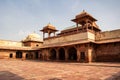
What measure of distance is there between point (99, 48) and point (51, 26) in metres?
11.9

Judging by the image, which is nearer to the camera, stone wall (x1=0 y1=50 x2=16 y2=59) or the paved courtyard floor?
the paved courtyard floor

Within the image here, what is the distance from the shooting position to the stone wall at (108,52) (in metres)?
16.0

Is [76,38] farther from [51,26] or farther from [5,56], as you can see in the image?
[5,56]

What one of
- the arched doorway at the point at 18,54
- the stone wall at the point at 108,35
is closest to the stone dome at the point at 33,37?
the arched doorway at the point at 18,54

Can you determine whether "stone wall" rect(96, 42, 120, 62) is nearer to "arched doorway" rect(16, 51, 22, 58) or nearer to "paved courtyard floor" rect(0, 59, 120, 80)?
"paved courtyard floor" rect(0, 59, 120, 80)

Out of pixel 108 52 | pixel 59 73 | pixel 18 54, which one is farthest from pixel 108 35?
pixel 18 54

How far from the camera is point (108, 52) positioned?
1684cm

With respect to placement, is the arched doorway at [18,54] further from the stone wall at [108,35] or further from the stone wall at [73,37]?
the stone wall at [108,35]

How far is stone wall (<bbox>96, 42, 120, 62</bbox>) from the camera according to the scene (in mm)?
15984

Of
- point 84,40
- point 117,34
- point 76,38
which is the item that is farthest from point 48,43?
point 117,34

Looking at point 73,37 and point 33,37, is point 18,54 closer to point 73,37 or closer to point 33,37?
point 33,37

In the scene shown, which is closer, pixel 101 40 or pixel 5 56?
pixel 101 40

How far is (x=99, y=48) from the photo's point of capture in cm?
1784

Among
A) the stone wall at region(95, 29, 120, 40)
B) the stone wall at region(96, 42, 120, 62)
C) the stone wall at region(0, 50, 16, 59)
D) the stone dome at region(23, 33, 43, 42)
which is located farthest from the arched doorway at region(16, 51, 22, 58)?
the stone wall at region(96, 42, 120, 62)
